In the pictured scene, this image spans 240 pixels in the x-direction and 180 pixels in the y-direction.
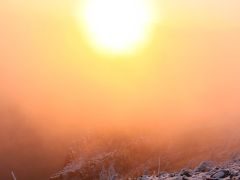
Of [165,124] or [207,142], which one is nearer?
[207,142]

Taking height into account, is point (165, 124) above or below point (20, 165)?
above

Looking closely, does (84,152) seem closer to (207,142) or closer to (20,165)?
(20,165)

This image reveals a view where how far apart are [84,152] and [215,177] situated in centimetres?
11942

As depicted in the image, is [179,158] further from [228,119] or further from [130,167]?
[228,119]

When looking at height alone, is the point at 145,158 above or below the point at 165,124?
below

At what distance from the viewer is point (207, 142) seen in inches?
4938

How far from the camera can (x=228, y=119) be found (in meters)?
138

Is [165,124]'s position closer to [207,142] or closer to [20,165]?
[207,142]

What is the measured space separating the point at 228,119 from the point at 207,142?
53.7 feet

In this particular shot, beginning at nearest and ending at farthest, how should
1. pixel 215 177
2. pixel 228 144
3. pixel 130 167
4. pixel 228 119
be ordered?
1. pixel 215 177
2. pixel 228 144
3. pixel 130 167
4. pixel 228 119

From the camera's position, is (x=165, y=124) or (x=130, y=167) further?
(x=165, y=124)

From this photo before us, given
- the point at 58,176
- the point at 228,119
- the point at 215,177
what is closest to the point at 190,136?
the point at 228,119

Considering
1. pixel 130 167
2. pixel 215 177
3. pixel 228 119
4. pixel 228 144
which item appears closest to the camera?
pixel 215 177

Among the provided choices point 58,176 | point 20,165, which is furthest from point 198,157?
point 20,165
